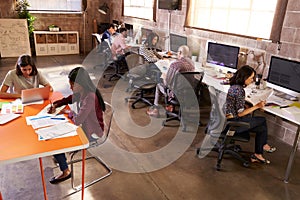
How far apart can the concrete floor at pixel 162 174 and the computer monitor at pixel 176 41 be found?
206 centimetres

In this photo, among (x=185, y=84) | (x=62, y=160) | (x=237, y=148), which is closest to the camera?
(x=62, y=160)

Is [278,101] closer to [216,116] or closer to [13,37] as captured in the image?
[216,116]

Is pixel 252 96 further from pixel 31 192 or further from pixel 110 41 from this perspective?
pixel 110 41

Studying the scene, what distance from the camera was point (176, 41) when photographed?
17.6 feet

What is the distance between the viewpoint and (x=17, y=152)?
1.79m

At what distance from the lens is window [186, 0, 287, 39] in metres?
3.83

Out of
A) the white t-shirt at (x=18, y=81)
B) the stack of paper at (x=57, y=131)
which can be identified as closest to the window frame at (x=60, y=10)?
the white t-shirt at (x=18, y=81)

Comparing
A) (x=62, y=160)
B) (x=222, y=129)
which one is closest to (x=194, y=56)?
(x=222, y=129)

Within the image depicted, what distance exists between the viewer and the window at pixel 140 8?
6702 millimetres

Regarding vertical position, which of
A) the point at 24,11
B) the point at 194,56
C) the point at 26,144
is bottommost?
the point at 26,144

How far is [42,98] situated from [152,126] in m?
1.75

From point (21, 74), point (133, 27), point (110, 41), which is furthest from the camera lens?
point (133, 27)

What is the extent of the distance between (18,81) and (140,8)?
506 centimetres

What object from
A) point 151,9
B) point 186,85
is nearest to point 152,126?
point 186,85
